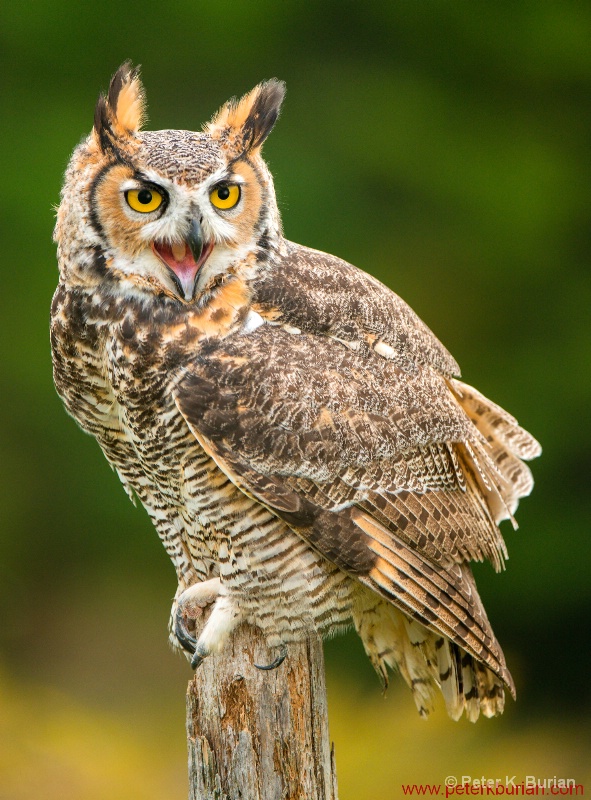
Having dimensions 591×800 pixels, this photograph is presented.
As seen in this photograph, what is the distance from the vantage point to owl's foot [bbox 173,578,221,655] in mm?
2463

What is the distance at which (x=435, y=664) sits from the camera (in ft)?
8.41

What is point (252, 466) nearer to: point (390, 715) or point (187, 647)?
point (187, 647)

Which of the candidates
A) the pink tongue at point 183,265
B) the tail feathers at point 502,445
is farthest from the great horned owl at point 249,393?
the tail feathers at point 502,445

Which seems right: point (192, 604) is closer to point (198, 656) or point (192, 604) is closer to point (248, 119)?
point (198, 656)

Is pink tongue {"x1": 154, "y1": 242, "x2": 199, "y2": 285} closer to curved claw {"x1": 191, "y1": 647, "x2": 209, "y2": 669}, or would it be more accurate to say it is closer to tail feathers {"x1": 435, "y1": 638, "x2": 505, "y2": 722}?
curved claw {"x1": 191, "y1": 647, "x2": 209, "y2": 669}

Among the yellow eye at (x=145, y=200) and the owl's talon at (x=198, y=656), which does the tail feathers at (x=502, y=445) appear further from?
the yellow eye at (x=145, y=200)

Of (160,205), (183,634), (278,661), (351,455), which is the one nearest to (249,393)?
(351,455)

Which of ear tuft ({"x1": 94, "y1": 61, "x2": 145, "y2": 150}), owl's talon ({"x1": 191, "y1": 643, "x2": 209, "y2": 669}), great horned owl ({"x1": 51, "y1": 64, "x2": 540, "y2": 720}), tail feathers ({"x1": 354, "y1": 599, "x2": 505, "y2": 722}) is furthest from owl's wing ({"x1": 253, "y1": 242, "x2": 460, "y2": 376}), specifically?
owl's talon ({"x1": 191, "y1": 643, "x2": 209, "y2": 669})

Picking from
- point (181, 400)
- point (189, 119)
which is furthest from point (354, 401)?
point (189, 119)

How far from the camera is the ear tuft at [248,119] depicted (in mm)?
2375

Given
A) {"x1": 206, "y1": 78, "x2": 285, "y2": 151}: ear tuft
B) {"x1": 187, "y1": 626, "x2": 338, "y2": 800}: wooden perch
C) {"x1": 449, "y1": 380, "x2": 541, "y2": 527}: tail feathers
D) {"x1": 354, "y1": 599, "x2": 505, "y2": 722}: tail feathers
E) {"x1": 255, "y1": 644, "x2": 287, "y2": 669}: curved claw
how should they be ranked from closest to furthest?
{"x1": 187, "y1": 626, "x2": 338, "y2": 800}: wooden perch → {"x1": 255, "y1": 644, "x2": 287, "y2": 669}: curved claw → {"x1": 206, "y1": 78, "x2": 285, "y2": 151}: ear tuft → {"x1": 354, "y1": 599, "x2": 505, "y2": 722}: tail feathers → {"x1": 449, "y1": 380, "x2": 541, "y2": 527}: tail feathers

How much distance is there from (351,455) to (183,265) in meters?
0.54

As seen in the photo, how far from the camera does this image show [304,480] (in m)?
2.22

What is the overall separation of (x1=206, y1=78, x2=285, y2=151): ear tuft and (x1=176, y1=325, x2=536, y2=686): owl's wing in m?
0.44
